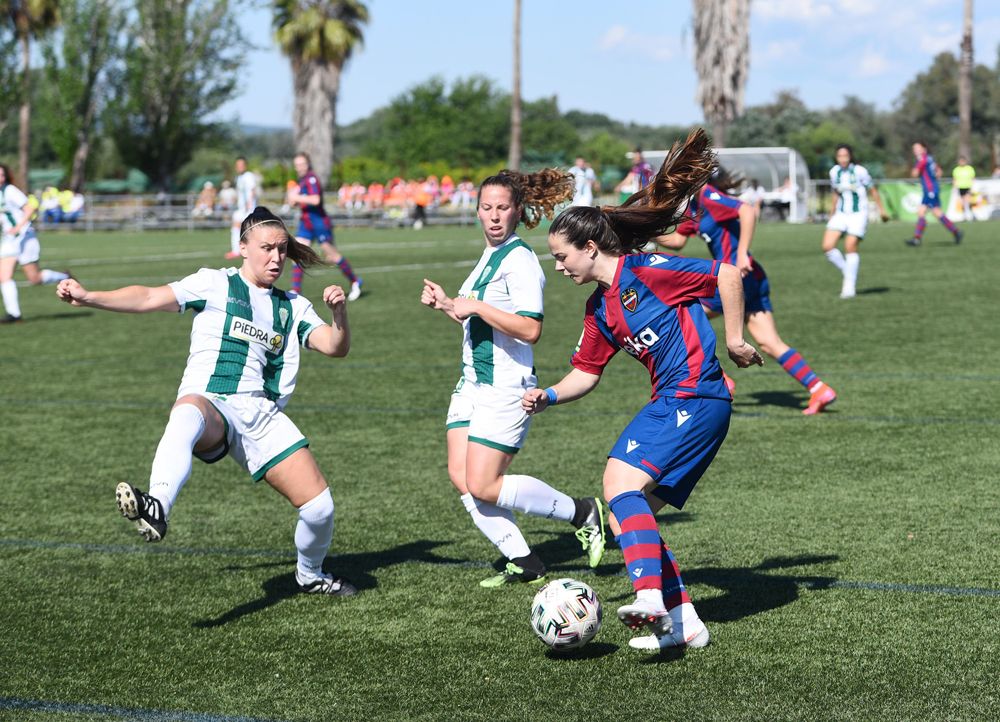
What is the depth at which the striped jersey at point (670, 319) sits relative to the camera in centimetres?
492

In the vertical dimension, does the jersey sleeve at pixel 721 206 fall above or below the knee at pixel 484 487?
above

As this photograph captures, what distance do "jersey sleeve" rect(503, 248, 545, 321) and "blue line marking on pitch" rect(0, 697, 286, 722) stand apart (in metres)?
2.16

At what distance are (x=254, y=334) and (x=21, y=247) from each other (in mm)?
11892

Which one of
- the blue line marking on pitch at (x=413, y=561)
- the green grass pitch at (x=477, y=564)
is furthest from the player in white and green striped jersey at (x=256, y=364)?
the blue line marking on pitch at (x=413, y=561)

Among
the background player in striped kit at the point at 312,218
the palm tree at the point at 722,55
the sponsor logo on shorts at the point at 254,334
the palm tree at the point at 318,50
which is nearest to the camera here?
the sponsor logo on shorts at the point at 254,334

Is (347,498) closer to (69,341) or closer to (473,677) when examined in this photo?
(473,677)

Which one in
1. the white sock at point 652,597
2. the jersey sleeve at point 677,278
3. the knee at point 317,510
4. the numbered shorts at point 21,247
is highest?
the jersey sleeve at point 677,278

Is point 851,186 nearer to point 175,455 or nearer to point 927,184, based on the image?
point 927,184

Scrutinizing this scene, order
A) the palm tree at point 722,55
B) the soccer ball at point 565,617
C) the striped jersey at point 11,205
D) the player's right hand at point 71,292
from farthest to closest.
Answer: the palm tree at point 722,55 → the striped jersey at point 11,205 → the player's right hand at point 71,292 → the soccer ball at point 565,617

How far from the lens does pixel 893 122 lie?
348 ft

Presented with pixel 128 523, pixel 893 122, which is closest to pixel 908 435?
pixel 128 523

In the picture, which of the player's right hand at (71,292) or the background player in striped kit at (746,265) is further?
the background player in striped kit at (746,265)

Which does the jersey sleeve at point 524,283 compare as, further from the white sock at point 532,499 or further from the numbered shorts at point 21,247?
the numbered shorts at point 21,247

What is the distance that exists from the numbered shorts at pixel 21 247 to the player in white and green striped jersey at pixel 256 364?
448 inches
